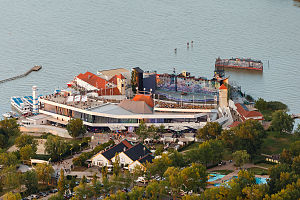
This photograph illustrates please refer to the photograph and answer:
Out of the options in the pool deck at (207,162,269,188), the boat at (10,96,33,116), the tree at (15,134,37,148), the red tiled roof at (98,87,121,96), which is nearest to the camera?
the pool deck at (207,162,269,188)

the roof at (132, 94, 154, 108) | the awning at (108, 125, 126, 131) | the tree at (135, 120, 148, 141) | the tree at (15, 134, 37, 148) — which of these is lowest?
the tree at (15, 134, 37, 148)

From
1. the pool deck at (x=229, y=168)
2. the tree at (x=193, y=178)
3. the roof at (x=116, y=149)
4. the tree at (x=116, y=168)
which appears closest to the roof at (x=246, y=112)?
the pool deck at (x=229, y=168)

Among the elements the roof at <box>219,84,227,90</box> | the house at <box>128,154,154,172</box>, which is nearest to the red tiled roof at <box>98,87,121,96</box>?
the roof at <box>219,84,227,90</box>

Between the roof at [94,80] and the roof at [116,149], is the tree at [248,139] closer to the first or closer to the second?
the roof at [116,149]

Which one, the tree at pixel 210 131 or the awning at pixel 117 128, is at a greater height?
the tree at pixel 210 131

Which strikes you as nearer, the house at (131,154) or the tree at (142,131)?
the house at (131,154)

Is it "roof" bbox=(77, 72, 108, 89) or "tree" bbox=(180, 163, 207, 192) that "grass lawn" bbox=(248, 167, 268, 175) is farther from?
"roof" bbox=(77, 72, 108, 89)
